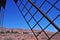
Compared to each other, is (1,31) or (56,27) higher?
(1,31)

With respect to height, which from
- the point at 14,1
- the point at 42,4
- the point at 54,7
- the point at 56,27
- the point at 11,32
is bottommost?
the point at 56,27

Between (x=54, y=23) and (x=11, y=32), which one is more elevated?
(x=11, y=32)

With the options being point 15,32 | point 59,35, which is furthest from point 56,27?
point 15,32

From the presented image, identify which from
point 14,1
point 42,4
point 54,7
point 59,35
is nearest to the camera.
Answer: point 54,7

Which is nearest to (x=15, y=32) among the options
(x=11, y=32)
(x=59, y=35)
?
(x=11, y=32)

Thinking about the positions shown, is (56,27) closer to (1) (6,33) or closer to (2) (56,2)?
(2) (56,2)

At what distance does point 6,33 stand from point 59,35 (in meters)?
1.61

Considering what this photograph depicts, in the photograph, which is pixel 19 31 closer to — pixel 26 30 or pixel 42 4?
pixel 26 30

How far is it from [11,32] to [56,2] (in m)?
2.20

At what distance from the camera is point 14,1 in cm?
713

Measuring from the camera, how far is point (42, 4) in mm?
5594

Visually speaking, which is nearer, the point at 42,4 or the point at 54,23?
the point at 54,23

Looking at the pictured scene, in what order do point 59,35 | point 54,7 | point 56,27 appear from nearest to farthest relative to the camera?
point 56,27
point 54,7
point 59,35

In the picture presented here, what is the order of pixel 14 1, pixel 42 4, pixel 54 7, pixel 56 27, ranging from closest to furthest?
pixel 56 27, pixel 54 7, pixel 42 4, pixel 14 1
